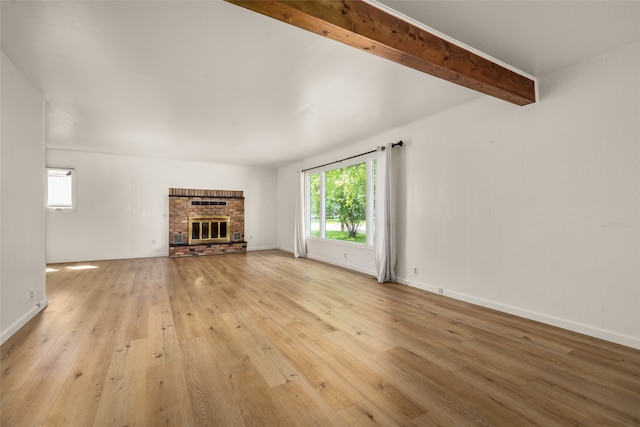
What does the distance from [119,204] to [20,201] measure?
15.0 feet

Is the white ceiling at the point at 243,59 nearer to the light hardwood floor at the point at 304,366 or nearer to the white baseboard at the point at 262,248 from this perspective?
the light hardwood floor at the point at 304,366

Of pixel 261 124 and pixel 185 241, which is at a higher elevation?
pixel 261 124

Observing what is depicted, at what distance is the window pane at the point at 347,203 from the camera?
18.6 ft

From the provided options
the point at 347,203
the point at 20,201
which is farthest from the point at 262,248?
the point at 20,201

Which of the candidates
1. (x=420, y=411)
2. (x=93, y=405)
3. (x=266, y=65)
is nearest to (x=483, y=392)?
(x=420, y=411)

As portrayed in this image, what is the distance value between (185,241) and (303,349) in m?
6.28

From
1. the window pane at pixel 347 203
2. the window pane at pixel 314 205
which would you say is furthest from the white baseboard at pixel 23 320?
the window pane at pixel 314 205

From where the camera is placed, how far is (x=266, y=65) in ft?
8.94

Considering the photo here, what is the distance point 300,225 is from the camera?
749 cm

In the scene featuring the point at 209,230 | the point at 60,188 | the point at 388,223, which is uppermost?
the point at 60,188

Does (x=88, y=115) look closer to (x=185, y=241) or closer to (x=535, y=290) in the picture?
(x=185, y=241)

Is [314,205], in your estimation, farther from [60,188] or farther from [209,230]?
[60,188]

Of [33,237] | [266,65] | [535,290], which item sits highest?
[266,65]

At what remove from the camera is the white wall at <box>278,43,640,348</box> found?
2.49 meters
